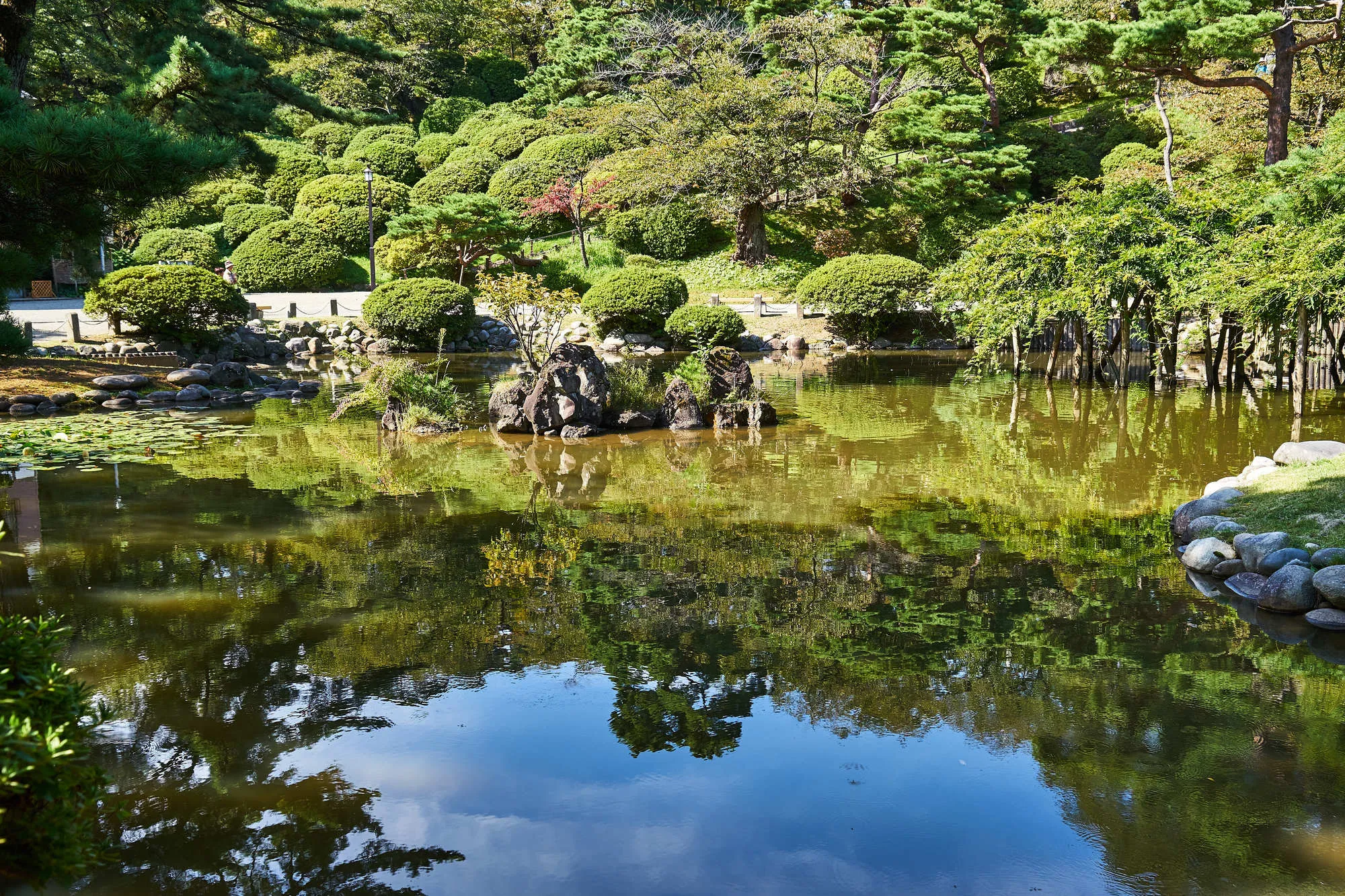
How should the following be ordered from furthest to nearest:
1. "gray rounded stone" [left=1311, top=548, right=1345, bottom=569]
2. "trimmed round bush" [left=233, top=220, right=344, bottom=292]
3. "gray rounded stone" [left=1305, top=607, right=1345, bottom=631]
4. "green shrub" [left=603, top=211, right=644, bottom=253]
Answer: "green shrub" [left=603, top=211, right=644, bottom=253], "trimmed round bush" [left=233, top=220, right=344, bottom=292], "gray rounded stone" [left=1311, top=548, right=1345, bottom=569], "gray rounded stone" [left=1305, top=607, right=1345, bottom=631]

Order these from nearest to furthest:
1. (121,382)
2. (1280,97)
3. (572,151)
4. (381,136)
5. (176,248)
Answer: (121,382) → (1280,97) → (176,248) → (572,151) → (381,136)

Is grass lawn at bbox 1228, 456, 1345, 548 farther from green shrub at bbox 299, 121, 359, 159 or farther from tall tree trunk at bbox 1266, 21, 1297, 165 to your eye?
green shrub at bbox 299, 121, 359, 159

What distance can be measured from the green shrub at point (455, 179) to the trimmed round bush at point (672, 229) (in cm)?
631

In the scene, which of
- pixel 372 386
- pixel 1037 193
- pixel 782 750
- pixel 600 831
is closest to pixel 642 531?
pixel 782 750

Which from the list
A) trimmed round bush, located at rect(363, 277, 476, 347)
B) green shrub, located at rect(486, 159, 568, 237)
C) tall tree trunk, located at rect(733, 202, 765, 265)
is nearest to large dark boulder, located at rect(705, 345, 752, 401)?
trimmed round bush, located at rect(363, 277, 476, 347)

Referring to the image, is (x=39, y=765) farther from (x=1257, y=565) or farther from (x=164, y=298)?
(x=164, y=298)

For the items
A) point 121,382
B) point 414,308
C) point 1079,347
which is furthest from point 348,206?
point 1079,347

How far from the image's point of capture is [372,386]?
1377 cm

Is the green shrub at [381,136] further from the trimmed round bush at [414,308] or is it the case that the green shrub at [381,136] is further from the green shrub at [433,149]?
the trimmed round bush at [414,308]

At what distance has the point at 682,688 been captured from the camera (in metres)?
5.44

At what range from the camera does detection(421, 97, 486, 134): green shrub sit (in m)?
39.5

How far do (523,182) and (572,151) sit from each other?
187cm

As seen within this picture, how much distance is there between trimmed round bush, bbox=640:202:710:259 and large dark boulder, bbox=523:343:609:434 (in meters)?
18.4

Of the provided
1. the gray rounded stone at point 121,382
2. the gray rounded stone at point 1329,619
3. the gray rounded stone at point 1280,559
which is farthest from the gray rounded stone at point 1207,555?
the gray rounded stone at point 121,382
